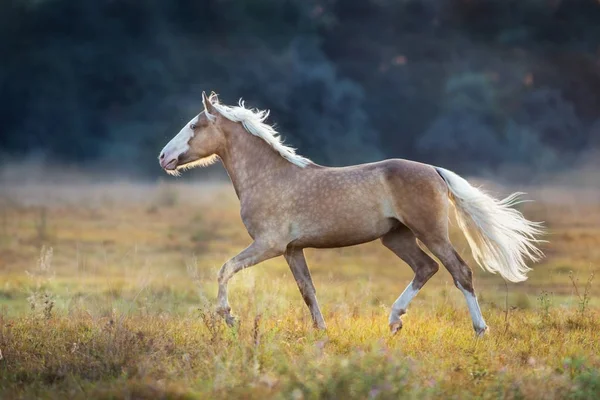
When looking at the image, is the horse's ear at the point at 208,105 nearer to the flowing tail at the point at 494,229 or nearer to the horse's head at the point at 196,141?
the horse's head at the point at 196,141

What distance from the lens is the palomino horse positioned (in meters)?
8.92

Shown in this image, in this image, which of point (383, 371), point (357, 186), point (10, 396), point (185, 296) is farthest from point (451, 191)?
point (185, 296)

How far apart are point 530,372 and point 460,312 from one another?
425cm

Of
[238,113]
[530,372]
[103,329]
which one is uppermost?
[238,113]

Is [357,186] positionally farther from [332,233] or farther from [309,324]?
[309,324]

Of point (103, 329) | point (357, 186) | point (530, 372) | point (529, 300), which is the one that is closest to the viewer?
point (530, 372)

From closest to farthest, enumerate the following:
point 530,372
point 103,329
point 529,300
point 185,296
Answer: point 530,372 < point 103,329 < point 529,300 < point 185,296

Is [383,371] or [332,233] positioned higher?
[332,233]

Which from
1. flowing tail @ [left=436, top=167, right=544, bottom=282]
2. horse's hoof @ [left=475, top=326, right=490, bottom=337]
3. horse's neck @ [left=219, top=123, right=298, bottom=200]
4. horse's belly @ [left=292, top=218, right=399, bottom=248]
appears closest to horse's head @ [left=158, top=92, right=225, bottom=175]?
horse's neck @ [left=219, top=123, right=298, bottom=200]

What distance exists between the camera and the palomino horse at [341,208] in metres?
8.92

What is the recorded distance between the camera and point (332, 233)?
29.6ft

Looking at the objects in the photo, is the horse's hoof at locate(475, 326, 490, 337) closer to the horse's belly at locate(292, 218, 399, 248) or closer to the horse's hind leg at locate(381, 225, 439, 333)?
the horse's hind leg at locate(381, 225, 439, 333)

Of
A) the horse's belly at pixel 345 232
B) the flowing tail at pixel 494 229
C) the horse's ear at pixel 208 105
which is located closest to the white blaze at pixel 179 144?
the horse's ear at pixel 208 105

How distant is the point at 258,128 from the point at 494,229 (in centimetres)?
313
